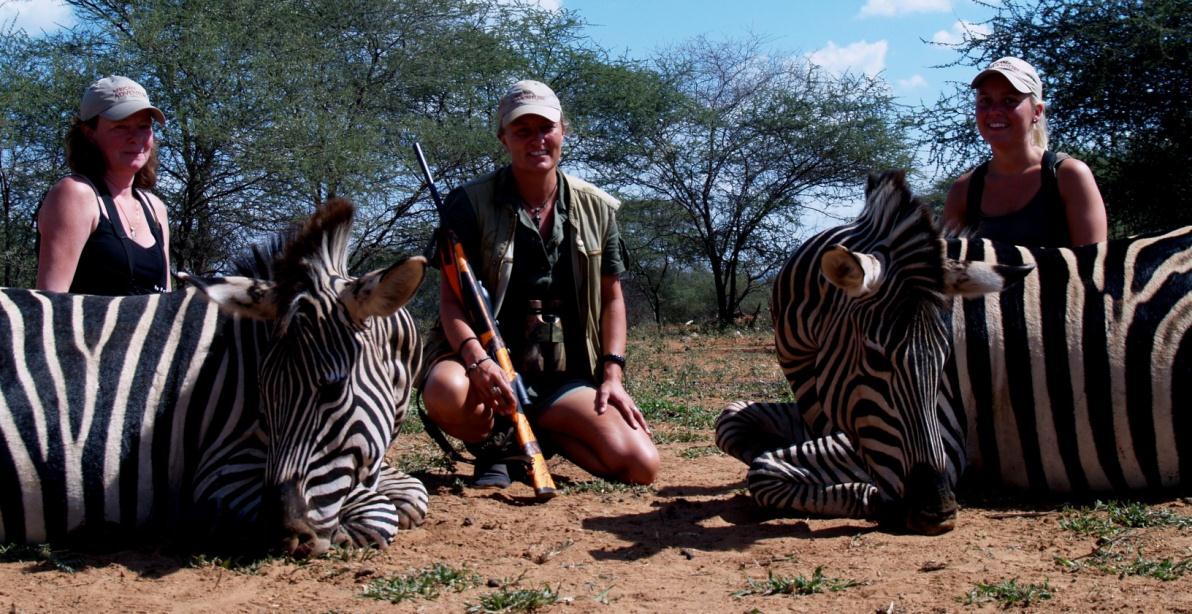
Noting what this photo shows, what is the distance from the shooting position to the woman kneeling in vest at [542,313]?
4953 millimetres

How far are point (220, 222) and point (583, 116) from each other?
7.30 meters

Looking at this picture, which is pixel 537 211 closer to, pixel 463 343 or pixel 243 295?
pixel 463 343

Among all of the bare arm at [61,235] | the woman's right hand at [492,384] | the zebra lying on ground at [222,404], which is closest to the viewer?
the zebra lying on ground at [222,404]

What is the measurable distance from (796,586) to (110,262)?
3.25m

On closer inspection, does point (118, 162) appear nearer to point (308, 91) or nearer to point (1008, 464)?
point (1008, 464)

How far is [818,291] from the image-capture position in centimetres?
443

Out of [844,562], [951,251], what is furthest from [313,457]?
[951,251]

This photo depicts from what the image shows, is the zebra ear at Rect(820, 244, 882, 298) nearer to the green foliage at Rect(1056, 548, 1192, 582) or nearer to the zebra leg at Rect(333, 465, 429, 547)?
the green foliage at Rect(1056, 548, 1192, 582)

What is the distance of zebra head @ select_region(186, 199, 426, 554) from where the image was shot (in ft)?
11.7

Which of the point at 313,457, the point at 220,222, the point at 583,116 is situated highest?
the point at 583,116

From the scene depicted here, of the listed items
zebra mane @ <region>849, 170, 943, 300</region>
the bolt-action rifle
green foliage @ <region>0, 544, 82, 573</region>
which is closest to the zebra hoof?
zebra mane @ <region>849, 170, 943, 300</region>

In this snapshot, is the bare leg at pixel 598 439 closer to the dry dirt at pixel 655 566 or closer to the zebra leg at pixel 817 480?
the dry dirt at pixel 655 566

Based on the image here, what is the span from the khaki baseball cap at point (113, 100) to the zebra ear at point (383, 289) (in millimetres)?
1732

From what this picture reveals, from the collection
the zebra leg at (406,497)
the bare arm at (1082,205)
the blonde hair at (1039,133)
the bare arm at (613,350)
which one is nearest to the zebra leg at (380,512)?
the zebra leg at (406,497)
